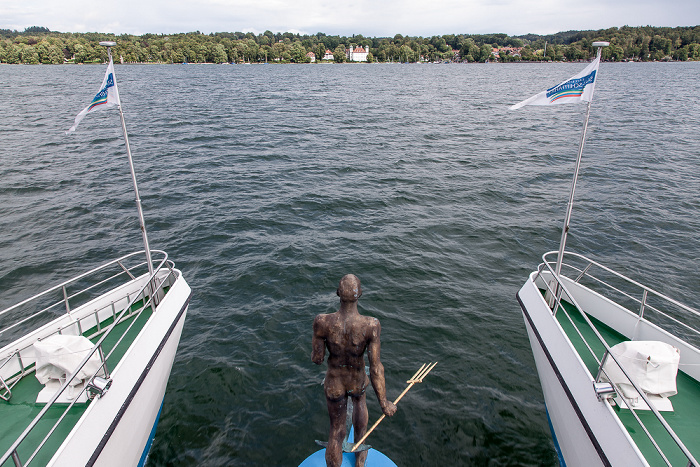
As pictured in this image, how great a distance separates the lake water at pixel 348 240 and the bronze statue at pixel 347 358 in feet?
8.64

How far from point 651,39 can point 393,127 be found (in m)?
206

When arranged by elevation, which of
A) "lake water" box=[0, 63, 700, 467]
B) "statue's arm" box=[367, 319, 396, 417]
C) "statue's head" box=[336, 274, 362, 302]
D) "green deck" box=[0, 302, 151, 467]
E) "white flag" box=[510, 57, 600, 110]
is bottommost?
"lake water" box=[0, 63, 700, 467]

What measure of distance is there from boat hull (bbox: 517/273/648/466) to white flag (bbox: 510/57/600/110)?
12.6 ft

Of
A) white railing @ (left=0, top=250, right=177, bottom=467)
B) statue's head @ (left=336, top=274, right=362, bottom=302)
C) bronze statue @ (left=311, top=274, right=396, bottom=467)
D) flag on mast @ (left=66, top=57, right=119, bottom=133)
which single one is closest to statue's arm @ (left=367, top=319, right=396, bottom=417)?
bronze statue @ (left=311, top=274, right=396, bottom=467)

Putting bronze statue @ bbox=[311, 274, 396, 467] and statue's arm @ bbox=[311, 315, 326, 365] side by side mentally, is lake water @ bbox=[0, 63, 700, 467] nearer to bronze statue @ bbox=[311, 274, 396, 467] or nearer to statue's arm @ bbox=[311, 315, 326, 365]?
bronze statue @ bbox=[311, 274, 396, 467]

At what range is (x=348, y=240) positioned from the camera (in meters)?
15.9

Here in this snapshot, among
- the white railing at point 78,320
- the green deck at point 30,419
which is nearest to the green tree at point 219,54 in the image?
the white railing at point 78,320

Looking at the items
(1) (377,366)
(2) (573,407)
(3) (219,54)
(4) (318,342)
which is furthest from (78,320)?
(3) (219,54)

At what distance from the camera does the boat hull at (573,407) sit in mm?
5480

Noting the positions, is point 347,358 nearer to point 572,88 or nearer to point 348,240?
point 572,88

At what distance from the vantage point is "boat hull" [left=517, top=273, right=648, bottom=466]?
18.0ft

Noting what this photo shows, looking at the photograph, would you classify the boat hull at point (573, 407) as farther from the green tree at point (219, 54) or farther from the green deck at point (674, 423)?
the green tree at point (219, 54)

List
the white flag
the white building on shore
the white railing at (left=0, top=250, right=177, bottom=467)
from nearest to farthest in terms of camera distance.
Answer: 1. the white railing at (left=0, top=250, right=177, bottom=467)
2. the white flag
3. the white building on shore

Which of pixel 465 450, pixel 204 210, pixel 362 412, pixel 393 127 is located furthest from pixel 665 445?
pixel 393 127
